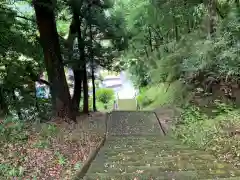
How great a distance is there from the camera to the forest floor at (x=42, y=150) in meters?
4.18

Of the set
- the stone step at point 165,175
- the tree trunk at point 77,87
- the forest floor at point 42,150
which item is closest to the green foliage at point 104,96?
the tree trunk at point 77,87

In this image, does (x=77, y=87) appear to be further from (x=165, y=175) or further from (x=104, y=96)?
(x=104, y=96)

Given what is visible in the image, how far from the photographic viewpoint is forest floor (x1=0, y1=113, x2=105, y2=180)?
4184 millimetres

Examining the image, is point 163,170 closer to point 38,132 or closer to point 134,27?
→ point 38,132

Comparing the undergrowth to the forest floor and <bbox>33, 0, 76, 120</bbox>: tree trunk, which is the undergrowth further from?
<bbox>33, 0, 76, 120</bbox>: tree trunk

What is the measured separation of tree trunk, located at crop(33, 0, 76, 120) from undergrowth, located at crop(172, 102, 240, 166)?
3.37 metres

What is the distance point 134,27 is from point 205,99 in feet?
29.3

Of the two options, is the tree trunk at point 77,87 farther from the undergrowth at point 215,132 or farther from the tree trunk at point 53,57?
the undergrowth at point 215,132

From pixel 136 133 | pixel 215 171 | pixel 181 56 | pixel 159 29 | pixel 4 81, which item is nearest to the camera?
pixel 215 171

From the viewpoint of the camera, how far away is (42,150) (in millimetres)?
5031

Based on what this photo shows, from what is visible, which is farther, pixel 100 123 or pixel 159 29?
pixel 159 29

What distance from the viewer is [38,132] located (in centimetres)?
604

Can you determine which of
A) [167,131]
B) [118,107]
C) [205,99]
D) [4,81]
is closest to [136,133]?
[167,131]

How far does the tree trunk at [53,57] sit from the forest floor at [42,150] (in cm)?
120
